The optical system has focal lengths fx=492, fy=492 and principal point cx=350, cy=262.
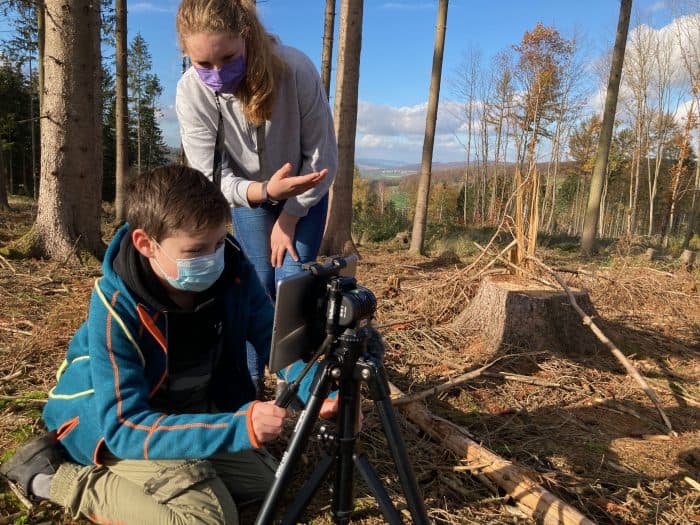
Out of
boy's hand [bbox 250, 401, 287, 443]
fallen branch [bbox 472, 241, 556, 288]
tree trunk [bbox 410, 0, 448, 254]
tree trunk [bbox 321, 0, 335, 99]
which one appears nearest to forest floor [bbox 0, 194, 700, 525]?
fallen branch [bbox 472, 241, 556, 288]

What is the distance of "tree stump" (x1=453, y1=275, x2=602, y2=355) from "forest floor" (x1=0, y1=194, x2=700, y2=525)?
0.08 meters

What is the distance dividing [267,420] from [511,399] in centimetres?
234

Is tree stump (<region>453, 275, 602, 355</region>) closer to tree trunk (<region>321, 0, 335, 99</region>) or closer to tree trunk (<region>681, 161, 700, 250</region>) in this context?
tree trunk (<region>321, 0, 335, 99</region>)

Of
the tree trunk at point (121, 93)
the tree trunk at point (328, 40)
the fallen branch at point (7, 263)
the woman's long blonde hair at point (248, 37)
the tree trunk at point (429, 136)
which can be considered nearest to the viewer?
the woman's long blonde hair at point (248, 37)

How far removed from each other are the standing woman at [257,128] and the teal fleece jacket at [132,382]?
16.2 inches

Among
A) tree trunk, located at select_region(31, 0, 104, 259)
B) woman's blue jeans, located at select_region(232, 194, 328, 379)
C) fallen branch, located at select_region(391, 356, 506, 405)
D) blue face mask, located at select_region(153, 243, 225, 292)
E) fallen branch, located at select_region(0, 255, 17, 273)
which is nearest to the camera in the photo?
blue face mask, located at select_region(153, 243, 225, 292)

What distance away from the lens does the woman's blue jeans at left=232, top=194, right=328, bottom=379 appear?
2.43 meters

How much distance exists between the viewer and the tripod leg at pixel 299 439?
137 cm

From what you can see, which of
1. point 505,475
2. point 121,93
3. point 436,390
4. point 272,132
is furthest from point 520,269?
point 121,93

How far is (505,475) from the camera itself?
216 cm

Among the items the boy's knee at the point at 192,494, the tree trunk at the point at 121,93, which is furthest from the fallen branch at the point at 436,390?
the tree trunk at the point at 121,93

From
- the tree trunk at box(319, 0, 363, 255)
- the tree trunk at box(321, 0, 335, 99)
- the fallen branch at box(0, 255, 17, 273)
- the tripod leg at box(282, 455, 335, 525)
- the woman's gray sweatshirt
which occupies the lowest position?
the fallen branch at box(0, 255, 17, 273)

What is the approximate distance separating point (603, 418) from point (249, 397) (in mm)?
2322

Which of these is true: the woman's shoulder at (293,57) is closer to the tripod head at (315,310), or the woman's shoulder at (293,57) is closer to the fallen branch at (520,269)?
the tripod head at (315,310)
